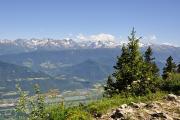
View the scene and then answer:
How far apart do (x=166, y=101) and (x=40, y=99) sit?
5248 millimetres

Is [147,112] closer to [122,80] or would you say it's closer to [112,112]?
[112,112]

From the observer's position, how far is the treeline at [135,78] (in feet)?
67.9

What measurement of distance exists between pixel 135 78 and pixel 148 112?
95.9ft

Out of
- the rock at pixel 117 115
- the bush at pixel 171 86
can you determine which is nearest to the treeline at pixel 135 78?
the bush at pixel 171 86

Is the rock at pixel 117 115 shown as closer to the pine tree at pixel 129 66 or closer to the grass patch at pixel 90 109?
the grass patch at pixel 90 109

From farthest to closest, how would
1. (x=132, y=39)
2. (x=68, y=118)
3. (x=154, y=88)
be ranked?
(x=132, y=39)
(x=154, y=88)
(x=68, y=118)

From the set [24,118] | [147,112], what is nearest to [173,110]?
[147,112]

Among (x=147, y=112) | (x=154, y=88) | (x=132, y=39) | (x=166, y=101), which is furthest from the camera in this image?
(x=132, y=39)

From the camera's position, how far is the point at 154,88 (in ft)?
67.0

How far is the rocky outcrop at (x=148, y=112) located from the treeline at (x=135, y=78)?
11.6ft

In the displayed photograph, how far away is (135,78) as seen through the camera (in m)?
43.2

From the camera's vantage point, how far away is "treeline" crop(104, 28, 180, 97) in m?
20.7

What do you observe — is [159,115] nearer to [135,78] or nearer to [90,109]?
[90,109]

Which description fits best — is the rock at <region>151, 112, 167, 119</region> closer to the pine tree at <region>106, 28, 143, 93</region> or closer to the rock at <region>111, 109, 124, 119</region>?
the rock at <region>111, 109, 124, 119</region>
